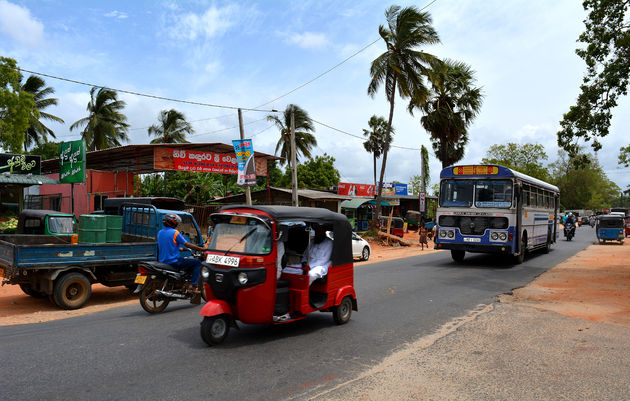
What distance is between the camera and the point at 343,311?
23.6ft

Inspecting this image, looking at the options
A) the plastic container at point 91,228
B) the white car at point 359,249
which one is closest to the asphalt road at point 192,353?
the plastic container at point 91,228

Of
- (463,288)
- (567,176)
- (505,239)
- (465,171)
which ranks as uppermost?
(567,176)

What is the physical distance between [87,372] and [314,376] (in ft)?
7.99

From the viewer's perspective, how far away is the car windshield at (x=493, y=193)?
14570 millimetres

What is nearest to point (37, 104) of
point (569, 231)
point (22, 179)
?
point (22, 179)

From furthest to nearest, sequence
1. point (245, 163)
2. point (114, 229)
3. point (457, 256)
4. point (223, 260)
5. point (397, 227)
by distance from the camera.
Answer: point (397, 227) < point (245, 163) < point (457, 256) < point (114, 229) < point (223, 260)

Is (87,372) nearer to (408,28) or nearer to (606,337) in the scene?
(606,337)

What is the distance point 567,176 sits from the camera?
87812mm

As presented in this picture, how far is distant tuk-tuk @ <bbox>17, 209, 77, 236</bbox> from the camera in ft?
38.7

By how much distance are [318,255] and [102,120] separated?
36715 mm

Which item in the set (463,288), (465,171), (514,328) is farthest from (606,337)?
(465,171)

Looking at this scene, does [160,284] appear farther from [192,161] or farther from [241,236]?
[192,161]

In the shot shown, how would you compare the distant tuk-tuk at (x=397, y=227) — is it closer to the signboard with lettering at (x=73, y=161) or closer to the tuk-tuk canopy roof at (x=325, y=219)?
the signboard with lettering at (x=73, y=161)

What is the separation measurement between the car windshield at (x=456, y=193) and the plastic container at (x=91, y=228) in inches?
419
